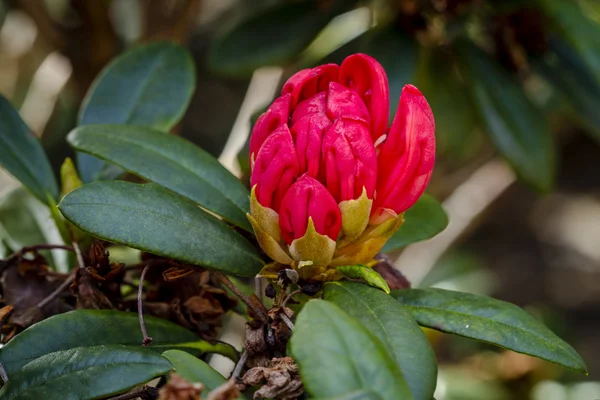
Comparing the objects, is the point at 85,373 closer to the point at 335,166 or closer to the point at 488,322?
the point at 335,166

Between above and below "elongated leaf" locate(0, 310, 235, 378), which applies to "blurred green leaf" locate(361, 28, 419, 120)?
above

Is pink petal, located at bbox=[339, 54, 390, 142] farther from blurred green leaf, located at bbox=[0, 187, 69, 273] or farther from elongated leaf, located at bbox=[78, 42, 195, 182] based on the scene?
blurred green leaf, located at bbox=[0, 187, 69, 273]

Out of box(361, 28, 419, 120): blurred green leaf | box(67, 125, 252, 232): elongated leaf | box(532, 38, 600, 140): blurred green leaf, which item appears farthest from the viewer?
box(532, 38, 600, 140): blurred green leaf

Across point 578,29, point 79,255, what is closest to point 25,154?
point 79,255

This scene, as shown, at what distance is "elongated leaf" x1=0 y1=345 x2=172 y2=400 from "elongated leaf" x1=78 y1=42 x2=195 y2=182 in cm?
43

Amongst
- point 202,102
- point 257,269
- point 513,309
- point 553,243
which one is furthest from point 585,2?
point 202,102

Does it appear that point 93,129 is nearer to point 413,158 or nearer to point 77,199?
point 77,199

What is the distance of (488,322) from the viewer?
2.61 ft

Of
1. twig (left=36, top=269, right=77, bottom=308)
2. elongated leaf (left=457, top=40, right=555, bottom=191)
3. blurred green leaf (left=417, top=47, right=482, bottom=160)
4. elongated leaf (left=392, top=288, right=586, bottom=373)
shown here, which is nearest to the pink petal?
elongated leaf (left=392, top=288, right=586, bottom=373)

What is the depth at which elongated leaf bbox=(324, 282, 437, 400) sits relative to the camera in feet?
2.20

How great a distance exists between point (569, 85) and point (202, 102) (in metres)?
2.25

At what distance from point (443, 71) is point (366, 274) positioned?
1084 millimetres

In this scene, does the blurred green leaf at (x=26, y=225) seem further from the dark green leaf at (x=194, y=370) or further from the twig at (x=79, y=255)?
the dark green leaf at (x=194, y=370)

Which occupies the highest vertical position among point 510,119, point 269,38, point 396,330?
point 269,38
